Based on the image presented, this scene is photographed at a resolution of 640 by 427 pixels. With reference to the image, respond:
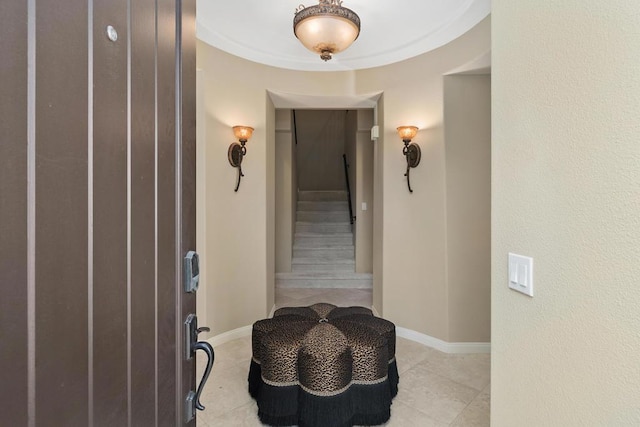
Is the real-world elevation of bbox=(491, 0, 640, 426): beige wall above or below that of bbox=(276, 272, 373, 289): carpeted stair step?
above

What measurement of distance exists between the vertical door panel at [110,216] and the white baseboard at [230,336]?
262cm

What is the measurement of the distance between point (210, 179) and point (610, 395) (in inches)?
112

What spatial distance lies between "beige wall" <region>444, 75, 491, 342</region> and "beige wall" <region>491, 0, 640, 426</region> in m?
1.76

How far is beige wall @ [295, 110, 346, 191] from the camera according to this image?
296 inches

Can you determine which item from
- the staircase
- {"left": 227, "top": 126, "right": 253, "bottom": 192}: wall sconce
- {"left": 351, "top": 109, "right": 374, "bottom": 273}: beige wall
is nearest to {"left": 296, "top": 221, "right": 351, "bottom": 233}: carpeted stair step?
the staircase

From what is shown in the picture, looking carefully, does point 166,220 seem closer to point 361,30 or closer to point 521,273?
point 521,273

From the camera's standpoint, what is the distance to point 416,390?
227 centimetres

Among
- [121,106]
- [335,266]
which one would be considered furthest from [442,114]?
[335,266]

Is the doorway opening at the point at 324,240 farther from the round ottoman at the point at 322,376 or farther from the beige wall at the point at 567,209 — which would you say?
the beige wall at the point at 567,209

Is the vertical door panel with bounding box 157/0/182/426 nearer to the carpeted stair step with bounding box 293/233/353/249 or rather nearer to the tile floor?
the tile floor

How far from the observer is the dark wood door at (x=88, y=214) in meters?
0.35

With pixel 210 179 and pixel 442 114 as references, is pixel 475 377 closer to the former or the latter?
pixel 442 114

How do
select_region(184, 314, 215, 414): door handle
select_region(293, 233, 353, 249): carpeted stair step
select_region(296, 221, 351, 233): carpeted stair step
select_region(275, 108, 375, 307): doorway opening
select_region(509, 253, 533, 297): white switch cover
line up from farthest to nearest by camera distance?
select_region(296, 221, 351, 233): carpeted stair step < select_region(293, 233, 353, 249): carpeted stair step < select_region(275, 108, 375, 307): doorway opening < select_region(509, 253, 533, 297): white switch cover < select_region(184, 314, 215, 414): door handle

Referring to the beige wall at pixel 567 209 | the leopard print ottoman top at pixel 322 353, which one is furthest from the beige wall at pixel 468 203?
the beige wall at pixel 567 209
